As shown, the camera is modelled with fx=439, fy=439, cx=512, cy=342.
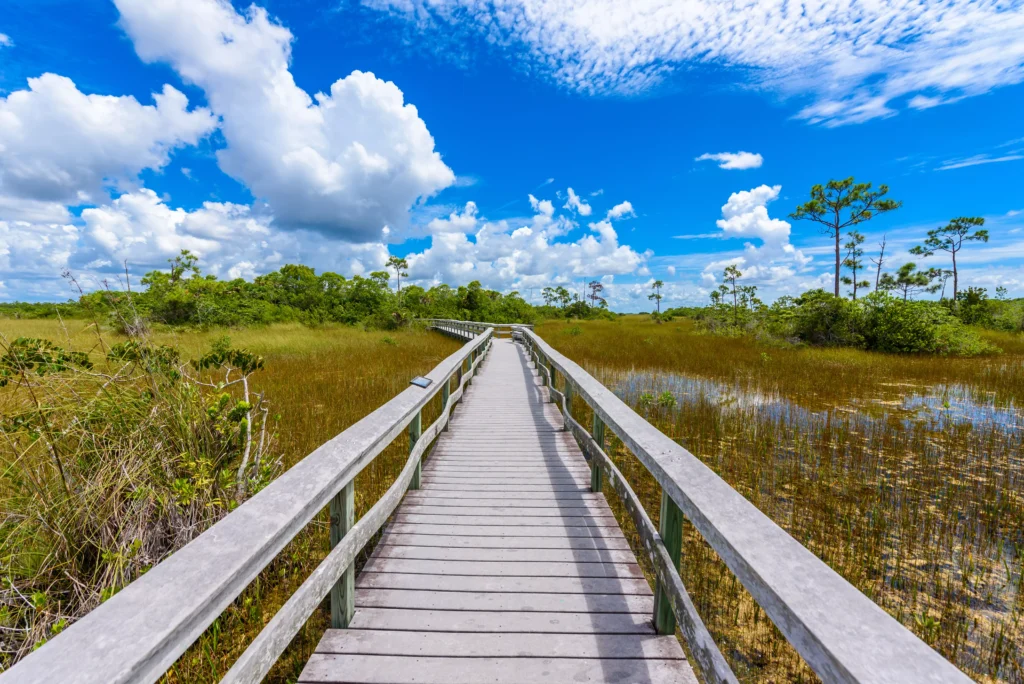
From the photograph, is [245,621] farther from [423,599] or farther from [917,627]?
[917,627]

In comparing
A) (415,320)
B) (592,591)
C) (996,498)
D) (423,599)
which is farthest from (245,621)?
(415,320)

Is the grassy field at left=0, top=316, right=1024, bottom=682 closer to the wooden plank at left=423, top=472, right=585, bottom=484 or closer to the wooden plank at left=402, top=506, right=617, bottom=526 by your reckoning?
the wooden plank at left=423, top=472, right=585, bottom=484

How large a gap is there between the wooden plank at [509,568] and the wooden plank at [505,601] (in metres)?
0.19

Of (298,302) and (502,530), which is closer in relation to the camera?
(502,530)

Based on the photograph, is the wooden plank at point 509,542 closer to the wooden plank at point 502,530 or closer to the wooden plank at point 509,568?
the wooden plank at point 502,530

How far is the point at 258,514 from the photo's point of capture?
140cm

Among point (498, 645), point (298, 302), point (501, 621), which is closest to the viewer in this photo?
point (498, 645)

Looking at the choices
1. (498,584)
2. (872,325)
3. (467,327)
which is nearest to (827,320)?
(872,325)

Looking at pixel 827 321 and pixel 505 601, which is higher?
pixel 827 321

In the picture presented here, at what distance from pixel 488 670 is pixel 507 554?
919 mm

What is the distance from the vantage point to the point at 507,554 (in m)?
2.83

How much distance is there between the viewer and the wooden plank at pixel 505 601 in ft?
7.58

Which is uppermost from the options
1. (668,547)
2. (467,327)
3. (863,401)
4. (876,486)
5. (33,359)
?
(33,359)

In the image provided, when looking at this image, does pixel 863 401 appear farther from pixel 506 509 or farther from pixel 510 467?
pixel 506 509
